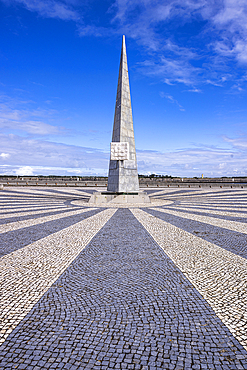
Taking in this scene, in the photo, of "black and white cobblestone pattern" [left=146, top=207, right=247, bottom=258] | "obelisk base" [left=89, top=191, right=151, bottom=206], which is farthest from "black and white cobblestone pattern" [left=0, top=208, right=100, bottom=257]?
"obelisk base" [left=89, top=191, right=151, bottom=206]

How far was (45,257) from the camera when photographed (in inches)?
248

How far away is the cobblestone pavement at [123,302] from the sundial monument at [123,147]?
39.5ft

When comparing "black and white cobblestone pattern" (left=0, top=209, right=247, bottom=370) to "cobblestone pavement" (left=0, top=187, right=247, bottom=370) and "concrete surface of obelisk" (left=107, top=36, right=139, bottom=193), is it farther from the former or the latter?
"concrete surface of obelisk" (left=107, top=36, right=139, bottom=193)

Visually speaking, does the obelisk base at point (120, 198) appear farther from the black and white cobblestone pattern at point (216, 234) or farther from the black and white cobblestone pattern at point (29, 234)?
the black and white cobblestone pattern at point (29, 234)

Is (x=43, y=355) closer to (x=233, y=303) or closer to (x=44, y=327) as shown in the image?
(x=44, y=327)

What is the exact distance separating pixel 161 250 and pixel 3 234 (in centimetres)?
594

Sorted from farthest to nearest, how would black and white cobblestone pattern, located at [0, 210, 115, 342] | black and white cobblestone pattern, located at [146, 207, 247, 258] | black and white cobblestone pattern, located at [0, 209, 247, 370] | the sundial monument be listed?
the sundial monument → black and white cobblestone pattern, located at [146, 207, 247, 258] → black and white cobblestone pattern, located at [0, 210, 115, 342] → black and white cobblestone pattern, located at [0, 209, 247, 370]

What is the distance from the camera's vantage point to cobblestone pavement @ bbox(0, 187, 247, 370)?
2.89 m

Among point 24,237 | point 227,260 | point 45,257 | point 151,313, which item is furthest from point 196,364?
point 24,237

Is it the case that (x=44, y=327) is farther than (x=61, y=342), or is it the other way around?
(x=44, y=327)

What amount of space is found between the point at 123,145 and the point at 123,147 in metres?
0.17

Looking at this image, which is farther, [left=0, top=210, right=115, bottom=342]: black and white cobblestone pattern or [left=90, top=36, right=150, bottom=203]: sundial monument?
[left=90, top=36, right=150, bottom=203]: sundial monument

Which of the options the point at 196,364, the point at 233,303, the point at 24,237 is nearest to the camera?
the point at 196,364

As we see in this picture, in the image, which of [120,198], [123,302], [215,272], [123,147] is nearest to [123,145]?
[123,147]
